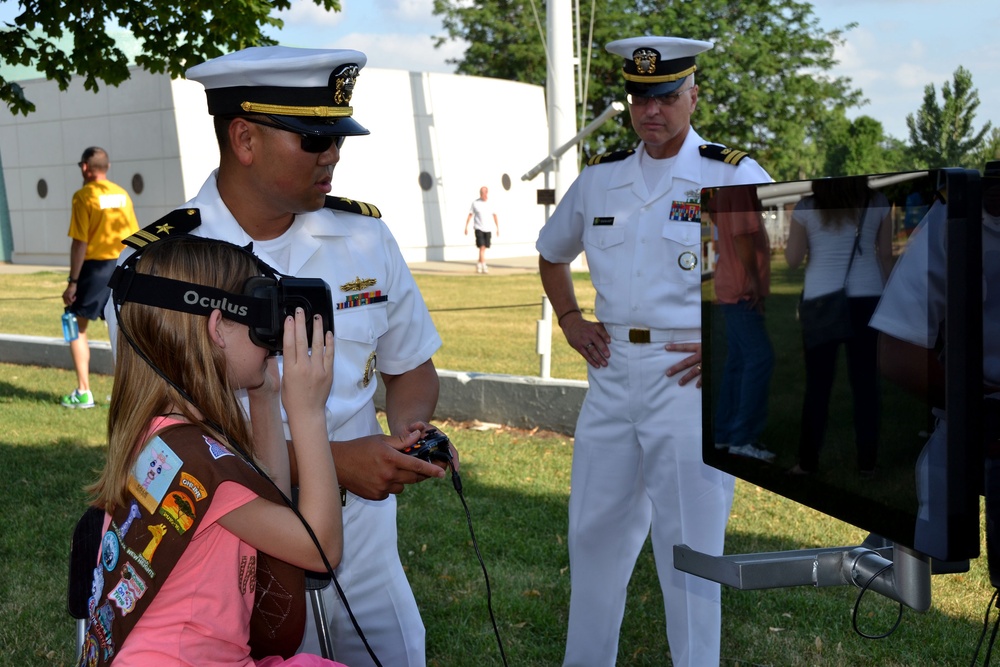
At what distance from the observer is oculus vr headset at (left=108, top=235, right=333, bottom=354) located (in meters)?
2.06

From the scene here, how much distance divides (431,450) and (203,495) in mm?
596

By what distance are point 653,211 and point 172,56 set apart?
4.19 meters

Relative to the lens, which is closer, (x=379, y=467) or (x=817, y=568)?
(x=817, y=568)

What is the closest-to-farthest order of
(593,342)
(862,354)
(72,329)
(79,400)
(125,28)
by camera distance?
(862,354)
(593,342)
(125,28)
(72,329)
(79,400)

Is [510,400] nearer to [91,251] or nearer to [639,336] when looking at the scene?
[91,251]

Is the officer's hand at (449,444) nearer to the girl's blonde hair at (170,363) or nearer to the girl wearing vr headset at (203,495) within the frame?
the girl wearing vr headset at (203,495)

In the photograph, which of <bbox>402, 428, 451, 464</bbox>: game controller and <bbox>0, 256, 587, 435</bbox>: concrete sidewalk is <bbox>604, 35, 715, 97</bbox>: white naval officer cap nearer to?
<bbox>402, 428, 451, 464</bbox>: game controller

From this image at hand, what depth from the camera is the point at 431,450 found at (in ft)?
7.86

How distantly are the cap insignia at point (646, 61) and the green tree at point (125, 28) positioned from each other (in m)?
3.54

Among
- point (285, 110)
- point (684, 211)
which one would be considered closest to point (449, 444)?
point (285, 110)

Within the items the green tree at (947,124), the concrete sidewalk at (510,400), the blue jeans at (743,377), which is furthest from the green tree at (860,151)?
the blue jeans at (743,377)

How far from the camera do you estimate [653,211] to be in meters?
3.96

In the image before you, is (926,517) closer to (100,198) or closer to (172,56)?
(172,56)

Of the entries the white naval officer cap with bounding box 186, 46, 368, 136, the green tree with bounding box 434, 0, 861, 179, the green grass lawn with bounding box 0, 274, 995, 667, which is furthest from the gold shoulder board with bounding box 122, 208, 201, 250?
the green tree with bounding box 434, 0, 861, 179
